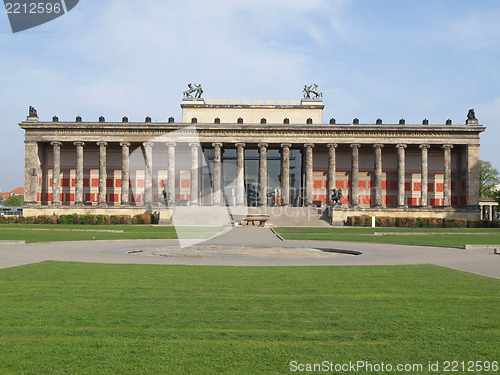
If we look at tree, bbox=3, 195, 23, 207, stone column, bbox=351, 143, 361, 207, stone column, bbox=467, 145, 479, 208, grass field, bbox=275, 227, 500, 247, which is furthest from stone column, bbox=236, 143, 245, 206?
tree, bbox=3, 195, 23, 207

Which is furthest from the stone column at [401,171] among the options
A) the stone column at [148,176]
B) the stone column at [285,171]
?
the stone column at [148,176]

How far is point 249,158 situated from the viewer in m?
84.4

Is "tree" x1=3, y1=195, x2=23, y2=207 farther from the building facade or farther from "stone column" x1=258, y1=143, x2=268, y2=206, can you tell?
"stone column" x1=258, y1=143, x2=268, y2=206

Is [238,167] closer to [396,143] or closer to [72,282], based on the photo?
[396,143]

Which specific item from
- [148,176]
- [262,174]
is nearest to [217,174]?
[262,174]

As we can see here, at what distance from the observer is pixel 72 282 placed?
13.0 metres

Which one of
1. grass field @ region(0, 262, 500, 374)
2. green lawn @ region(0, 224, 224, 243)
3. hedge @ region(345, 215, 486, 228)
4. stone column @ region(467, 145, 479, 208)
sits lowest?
hedge @ region(345, 215, 486, 228)

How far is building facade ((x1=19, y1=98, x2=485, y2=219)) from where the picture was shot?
248ft

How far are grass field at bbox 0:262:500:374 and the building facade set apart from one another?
59.7 m

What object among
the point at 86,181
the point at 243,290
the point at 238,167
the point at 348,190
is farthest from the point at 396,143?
the point at 243,290

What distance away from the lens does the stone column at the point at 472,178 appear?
245 ft

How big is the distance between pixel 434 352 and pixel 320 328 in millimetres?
1960

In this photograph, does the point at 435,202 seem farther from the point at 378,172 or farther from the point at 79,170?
the point at 79,170

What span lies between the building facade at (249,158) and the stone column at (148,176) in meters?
0.26
